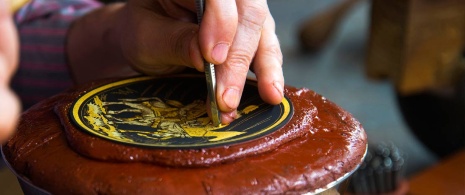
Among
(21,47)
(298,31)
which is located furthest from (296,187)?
(298,31)

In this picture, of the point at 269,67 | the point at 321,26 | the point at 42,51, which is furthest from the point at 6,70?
the point at 321,26

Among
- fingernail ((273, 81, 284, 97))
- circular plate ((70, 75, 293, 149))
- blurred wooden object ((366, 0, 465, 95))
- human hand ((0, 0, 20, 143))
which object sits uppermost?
human hand ((0, 0, 20, 143))

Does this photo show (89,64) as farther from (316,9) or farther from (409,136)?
(316,9)

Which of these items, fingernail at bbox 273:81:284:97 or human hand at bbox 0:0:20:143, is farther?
fingernail at bbox 273:81:284:97

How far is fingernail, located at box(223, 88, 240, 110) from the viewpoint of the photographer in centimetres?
107

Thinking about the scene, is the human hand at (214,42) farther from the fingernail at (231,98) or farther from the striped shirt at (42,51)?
the striped shirt at (42,51)

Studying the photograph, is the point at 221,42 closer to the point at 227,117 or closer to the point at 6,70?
the point at 227,117

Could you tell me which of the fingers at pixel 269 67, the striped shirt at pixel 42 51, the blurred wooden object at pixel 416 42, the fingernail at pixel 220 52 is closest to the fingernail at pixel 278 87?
the fingers at pixel 269 67

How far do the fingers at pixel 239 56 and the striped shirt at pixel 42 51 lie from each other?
731mm

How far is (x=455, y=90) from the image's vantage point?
2.46 meters

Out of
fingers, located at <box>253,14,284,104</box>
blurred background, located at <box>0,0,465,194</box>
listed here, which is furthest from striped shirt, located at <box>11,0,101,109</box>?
fingers, located at <box>253,14,284,104</box>

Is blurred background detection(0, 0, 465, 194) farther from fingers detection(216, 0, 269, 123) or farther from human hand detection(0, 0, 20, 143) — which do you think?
human hand detection(0, 0, 20, 143)

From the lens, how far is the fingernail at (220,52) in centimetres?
108

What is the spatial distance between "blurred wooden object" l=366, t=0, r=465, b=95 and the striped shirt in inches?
40.7
